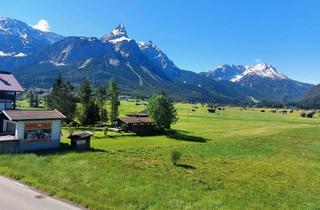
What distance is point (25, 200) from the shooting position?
25031 mm

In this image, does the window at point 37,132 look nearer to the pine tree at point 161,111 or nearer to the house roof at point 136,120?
the house roof at point 136,120

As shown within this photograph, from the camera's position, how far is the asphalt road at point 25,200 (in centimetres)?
2361

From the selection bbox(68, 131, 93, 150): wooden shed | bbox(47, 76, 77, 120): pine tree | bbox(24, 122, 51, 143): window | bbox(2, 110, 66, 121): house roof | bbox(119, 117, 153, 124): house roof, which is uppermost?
bbox(47, 76, 77, 120): pine tree

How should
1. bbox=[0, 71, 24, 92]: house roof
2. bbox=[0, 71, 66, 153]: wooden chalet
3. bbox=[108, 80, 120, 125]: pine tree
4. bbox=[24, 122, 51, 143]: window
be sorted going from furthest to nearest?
1. bbox=[108, 80, 120, 125]: pine tree
2. bbox=[0, 71, 24, 92]: house roof
3. bbox=[24, 122, 51, 143]: window
4. bbox=[0, 71, 66, 153]: wooden chalet

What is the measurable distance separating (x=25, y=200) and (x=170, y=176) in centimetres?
2065

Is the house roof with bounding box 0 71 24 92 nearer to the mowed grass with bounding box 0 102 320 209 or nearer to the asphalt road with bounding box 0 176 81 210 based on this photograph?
the mowed grass with bounding box 0 102 320 209

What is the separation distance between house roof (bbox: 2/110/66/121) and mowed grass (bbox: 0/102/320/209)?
5492 millimetres

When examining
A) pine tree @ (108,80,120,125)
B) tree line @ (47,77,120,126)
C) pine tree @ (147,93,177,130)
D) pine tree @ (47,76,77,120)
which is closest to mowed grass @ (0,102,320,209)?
pine tree @ (147,93,177,130)

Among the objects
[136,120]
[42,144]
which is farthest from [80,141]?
[136,120]

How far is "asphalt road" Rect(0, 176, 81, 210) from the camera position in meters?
23.6

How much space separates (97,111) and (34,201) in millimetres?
79005

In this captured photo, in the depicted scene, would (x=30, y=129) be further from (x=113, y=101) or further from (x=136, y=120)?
(x=113, y=101)

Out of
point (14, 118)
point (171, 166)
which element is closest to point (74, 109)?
point (14, 118)

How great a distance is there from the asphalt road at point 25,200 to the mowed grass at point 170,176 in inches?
45.0
